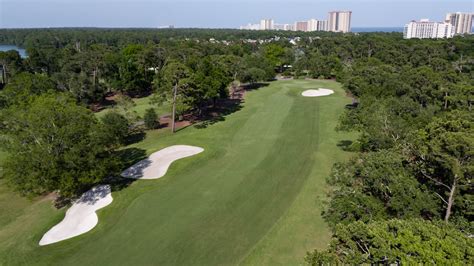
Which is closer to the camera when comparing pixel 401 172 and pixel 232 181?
pixel 401 172

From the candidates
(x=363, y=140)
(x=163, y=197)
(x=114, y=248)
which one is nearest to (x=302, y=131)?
(x=363, y=140)

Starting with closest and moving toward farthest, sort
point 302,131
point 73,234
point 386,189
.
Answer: point 386,189, point 73,234, point 302,131

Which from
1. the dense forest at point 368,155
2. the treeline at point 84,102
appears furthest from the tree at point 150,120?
the dense forest at point 368,155

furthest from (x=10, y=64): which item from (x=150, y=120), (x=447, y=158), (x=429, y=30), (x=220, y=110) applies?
(x=429, y=30)

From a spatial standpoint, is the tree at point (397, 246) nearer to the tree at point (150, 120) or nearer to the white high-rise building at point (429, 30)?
the tree at point (150, 120)

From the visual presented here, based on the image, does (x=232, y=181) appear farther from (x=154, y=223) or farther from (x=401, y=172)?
(x=401, y=172)

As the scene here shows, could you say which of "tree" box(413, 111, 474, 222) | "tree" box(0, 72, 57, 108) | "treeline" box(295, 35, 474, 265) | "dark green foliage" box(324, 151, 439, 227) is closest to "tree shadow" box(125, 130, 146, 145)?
"tree" box(0, 72, 57, 108)
